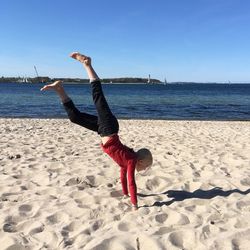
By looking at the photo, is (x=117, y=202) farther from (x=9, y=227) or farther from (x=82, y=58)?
(x=82, y=58)

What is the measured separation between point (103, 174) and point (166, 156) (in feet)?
6.66

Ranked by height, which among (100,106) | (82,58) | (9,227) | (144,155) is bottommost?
(9,227)

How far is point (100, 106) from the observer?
199 inches

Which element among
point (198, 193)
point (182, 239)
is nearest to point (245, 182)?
point (198, 193)

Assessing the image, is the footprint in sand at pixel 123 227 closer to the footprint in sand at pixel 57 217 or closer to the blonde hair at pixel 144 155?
the footprint in sand at pixel 57 217

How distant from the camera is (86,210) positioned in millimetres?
4750

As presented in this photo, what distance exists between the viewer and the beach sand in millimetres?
3896

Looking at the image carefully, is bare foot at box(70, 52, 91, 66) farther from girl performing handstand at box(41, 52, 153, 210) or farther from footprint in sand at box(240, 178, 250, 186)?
footprint in sand at box(240, 178, 250, 186)

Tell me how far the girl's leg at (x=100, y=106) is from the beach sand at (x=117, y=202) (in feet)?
3.28

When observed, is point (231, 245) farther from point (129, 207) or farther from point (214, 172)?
point (214, 172)

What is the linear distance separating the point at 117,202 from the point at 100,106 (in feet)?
4.41

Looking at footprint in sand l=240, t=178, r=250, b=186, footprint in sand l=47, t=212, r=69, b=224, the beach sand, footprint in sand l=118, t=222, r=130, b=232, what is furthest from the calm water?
footprint in sand l=118, t=222, r=130, b=232

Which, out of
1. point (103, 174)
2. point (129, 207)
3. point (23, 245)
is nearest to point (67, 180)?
point (103, 174)

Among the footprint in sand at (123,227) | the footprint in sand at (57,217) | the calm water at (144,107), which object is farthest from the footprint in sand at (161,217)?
the calm water at (144,107)
